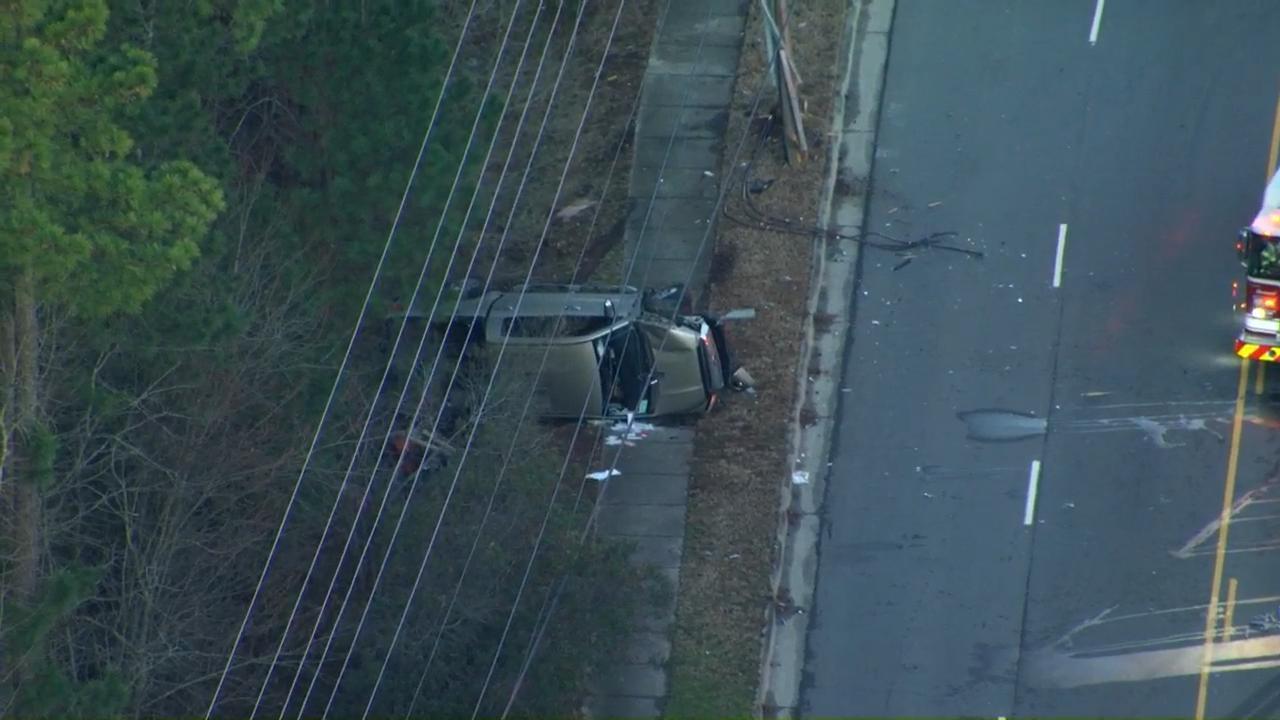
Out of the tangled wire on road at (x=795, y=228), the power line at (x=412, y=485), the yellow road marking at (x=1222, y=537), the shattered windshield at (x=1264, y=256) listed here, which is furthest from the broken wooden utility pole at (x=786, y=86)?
the shattered windshield at (x=1264, y=256)

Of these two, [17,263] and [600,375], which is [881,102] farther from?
[17,263]

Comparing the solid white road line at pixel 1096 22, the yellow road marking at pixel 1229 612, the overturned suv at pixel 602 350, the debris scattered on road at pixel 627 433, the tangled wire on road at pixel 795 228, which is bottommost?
the yellow road marking at pixel 1229 612

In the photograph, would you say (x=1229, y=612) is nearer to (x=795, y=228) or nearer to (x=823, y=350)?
(x=823, y=350)

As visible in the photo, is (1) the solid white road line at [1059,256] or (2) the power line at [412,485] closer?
(2) the power line at [412,485]

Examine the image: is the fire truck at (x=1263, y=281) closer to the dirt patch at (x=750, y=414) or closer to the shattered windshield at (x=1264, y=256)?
the shattered windshield at (x=1264, y=256)

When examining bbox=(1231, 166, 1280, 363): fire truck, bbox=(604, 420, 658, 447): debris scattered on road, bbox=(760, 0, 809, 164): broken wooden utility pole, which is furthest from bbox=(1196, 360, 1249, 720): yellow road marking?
bbox=(604, 420, 658, 447): debris scattered on road

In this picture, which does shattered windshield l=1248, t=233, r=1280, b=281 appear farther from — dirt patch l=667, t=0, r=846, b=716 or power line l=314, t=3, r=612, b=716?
power line l=314, t=3, r=612, b=716

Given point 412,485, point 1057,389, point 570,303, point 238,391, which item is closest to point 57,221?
point 238,391
